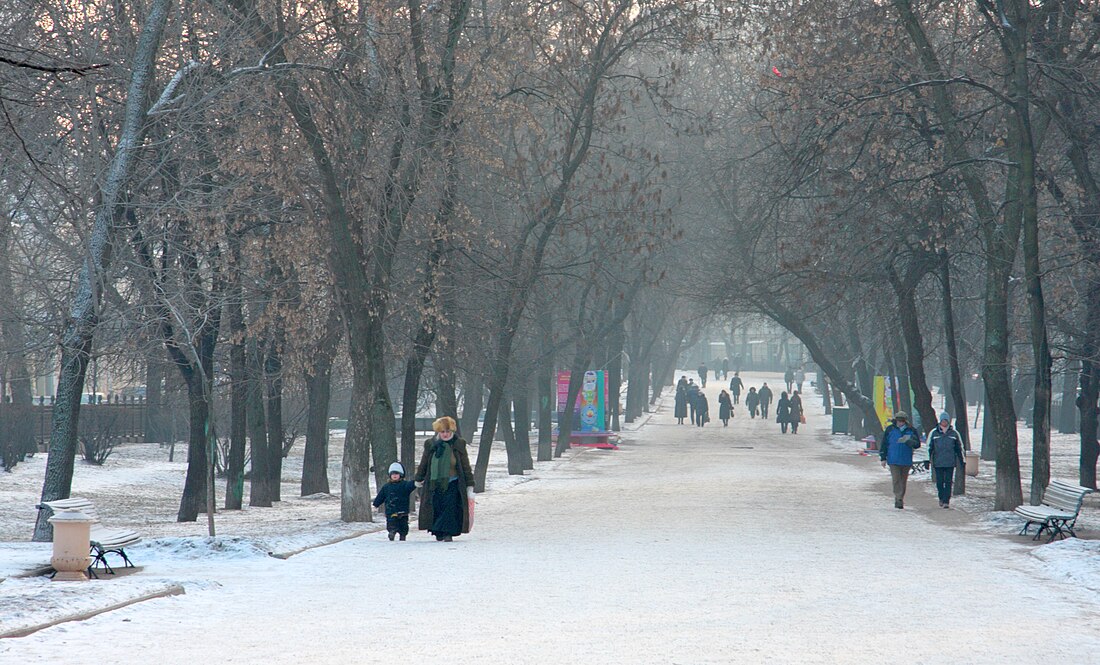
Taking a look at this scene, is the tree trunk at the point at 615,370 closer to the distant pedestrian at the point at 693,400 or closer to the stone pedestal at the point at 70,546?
the distant pedestrian at the point at 693,400

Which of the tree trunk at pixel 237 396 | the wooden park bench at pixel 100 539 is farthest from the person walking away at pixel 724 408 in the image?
the wooden park bench at pixel 100 539

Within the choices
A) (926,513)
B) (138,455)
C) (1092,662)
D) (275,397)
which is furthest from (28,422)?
(1092,662)

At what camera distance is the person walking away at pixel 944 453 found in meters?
23.1

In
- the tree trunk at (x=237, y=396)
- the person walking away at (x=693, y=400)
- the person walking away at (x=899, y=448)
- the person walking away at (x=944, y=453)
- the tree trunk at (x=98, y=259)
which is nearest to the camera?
the tree trunk at (x=98, y=259)

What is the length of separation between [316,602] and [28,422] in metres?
28.1

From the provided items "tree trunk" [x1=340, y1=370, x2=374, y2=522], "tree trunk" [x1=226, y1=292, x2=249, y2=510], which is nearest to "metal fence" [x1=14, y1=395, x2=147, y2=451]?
"tree trunk" [x1=226, y1=292, x2=249, y2=510]

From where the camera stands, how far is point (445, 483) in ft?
55.1

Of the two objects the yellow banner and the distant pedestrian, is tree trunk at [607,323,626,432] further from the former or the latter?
the yellow banner

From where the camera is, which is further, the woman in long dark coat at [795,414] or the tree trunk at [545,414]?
the woman in long dark coat at [795,414]

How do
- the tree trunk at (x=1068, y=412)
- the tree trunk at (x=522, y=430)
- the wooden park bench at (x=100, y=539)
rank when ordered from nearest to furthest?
the wooden park bench at (x=100, y=539), the tree trunk at (x=522, y=430), the tree trunk at (x=1068, y=412)

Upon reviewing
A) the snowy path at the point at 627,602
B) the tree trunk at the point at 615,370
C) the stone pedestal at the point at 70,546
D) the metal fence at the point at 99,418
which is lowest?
the snowy path at the point at 627,602

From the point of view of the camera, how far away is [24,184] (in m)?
19.1

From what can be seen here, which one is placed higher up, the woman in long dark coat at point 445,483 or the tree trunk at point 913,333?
the tree trunk at point 913,333

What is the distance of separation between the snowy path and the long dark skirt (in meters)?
0.26
